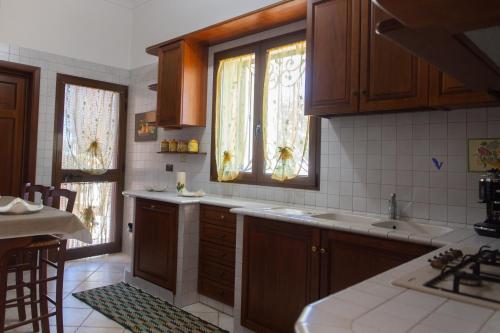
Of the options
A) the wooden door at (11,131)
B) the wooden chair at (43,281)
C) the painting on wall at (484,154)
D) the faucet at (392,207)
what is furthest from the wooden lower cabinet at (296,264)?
the wooden door at (11,131)

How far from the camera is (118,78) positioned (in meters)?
4.88

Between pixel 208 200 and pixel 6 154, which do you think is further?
pixel 6 154

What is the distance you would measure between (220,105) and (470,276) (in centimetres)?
309

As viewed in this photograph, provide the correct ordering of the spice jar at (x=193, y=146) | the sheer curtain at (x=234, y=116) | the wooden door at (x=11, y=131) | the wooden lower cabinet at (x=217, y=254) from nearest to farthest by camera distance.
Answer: the wooden lower cabinet at (x=217, y=254) < the sheer curtain at (x=234, y=116) < the spice jar at (x=193, y=146) < the wooden door at (x=11, y=131)

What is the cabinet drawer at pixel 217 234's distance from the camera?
2.99m

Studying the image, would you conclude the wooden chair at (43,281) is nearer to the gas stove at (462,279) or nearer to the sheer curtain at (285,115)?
the sheer curtain at (285,115)

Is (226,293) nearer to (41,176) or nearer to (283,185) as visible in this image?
(283,185)

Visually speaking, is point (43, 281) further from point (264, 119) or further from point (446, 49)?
point (446, 49)

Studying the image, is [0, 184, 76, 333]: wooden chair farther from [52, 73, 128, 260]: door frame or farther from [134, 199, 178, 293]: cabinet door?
[52, 73, 128, 260]: door frame

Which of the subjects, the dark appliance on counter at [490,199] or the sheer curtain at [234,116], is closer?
the dark appliance on counter at [490,199]

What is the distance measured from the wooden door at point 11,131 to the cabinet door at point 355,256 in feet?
11.8

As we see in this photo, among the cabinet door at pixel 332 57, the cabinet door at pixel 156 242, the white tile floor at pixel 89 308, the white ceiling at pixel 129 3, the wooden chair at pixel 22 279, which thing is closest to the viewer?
the cabinet door at pixel 332 57

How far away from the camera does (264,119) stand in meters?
3.35

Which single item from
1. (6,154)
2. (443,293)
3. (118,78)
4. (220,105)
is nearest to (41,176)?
(6,154)
